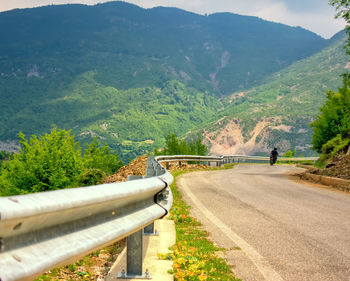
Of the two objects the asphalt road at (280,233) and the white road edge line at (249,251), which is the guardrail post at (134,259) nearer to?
the asphalt road at (280,233)

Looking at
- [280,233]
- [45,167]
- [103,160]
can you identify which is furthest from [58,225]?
[103,160]

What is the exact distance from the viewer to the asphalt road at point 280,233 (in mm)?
4562

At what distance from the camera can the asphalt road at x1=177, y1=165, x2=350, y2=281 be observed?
4.56m

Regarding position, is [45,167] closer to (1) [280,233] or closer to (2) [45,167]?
(2) [45,167]

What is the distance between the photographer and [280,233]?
20.9 ft

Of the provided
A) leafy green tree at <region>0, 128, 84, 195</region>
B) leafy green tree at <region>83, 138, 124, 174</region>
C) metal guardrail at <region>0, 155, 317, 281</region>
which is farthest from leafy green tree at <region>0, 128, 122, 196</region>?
leafy green tree at <region>83, 138, 124, 174</region>

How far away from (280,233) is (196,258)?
204 centimetres

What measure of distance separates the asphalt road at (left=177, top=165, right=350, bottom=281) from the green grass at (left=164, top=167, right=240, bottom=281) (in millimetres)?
160

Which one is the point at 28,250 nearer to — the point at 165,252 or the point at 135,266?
the point at 135,266

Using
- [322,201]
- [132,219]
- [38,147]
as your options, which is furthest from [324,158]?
[132,219]

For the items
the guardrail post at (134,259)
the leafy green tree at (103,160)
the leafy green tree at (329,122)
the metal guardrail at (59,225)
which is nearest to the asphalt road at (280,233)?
the guardrail post at (134,259)

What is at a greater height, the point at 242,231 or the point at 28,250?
the point at 28,250

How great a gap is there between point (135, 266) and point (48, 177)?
22.9 metres

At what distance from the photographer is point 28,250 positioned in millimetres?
1774
